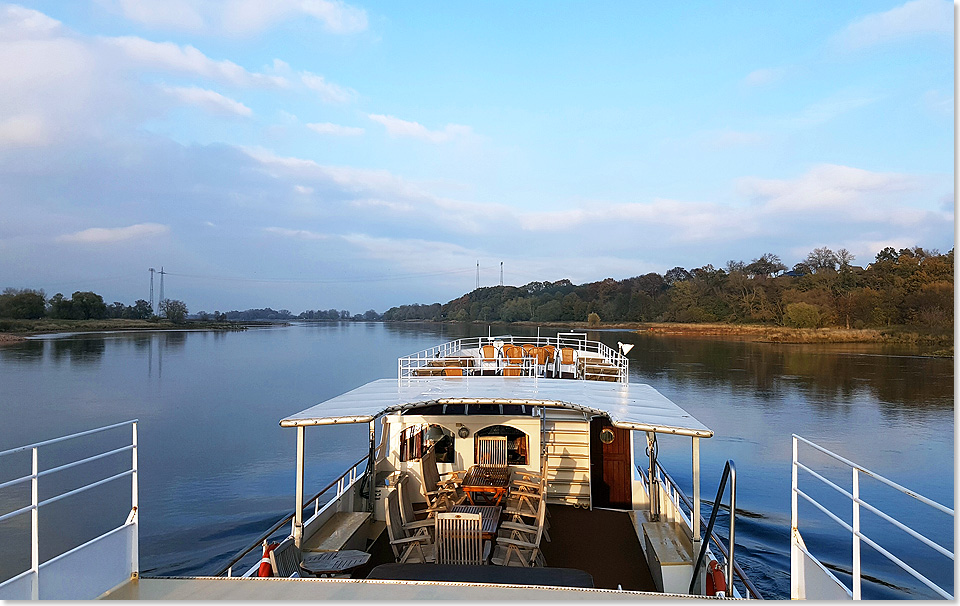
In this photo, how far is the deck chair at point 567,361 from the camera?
1306 cm

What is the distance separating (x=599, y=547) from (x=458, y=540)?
230cm

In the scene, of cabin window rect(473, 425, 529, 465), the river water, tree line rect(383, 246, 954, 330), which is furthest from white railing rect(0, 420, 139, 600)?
tree line rect(383, 246, 954, 330)

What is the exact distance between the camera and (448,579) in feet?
13.0

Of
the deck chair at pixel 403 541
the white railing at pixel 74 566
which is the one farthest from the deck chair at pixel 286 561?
the white railing at pixel 74 566

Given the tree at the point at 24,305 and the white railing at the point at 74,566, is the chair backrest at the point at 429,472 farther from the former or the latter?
the tree at the point at 24,305

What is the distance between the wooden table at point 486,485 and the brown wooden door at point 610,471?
162 centimetres

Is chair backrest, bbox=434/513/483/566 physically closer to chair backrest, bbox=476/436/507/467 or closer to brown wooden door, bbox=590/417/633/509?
chair backrest, bbox=476/436/507/467

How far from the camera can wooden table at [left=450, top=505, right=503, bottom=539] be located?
595 centimetres

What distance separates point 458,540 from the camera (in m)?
5.39

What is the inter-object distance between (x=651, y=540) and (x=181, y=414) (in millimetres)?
26936

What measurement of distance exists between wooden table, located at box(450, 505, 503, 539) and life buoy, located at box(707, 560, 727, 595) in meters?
2.17

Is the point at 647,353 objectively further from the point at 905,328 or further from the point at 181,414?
the point at 181,414

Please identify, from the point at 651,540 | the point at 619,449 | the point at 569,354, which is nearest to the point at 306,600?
the point at 651,540

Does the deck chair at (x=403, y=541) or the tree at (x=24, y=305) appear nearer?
the deck chair at (x=403, y=541)
